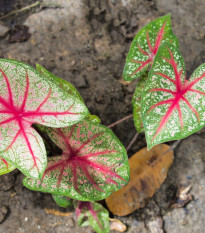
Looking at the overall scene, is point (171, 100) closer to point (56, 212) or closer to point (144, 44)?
point (144, 44)

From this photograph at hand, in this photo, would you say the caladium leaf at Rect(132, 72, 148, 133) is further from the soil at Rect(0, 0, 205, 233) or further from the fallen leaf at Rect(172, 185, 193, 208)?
the fallen leaf at Rect(172, 185, 193, 208)

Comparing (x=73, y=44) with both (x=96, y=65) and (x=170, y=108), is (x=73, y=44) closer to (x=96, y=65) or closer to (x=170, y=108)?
(x=96, y=65)

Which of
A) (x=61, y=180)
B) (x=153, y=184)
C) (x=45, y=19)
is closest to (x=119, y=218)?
(x=153, y=184)

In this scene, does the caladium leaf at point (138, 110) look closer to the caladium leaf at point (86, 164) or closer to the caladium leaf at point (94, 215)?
the caladium leaf at point (86, 164)

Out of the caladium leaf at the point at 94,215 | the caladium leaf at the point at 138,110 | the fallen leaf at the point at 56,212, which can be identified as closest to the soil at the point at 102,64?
the fallen leaf at the point at 56,212

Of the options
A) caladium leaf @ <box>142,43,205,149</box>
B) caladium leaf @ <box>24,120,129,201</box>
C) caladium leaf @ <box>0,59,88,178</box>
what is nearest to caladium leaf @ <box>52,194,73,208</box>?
caladium leaf @ <box>24,120,129,201</box>
